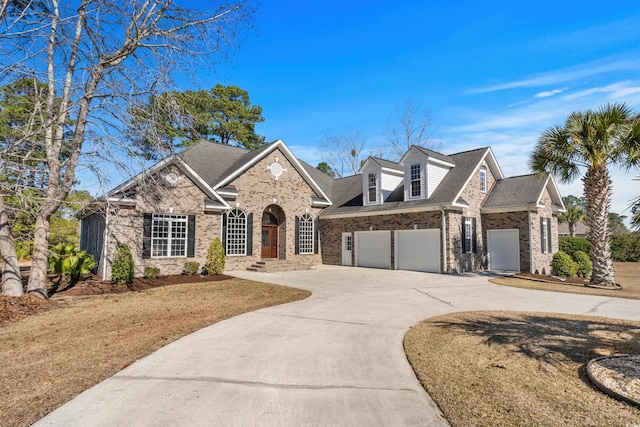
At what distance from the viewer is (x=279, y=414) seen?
3.55 metres

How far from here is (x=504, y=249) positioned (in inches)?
739

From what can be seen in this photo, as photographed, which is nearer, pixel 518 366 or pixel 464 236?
pixel 518 366

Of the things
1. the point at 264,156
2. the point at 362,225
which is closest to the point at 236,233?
the point at 264,156

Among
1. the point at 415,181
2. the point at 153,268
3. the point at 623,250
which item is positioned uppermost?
the point at 415,181

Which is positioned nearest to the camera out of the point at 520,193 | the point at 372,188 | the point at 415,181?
the point at 415,181

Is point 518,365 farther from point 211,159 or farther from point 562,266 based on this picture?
point 211,159

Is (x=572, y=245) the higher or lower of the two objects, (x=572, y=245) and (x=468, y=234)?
the lower

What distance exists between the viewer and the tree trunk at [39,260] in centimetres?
991

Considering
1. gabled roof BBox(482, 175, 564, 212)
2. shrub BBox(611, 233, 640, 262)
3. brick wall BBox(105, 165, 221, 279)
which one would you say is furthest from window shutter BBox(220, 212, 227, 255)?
shrub BBox(611, 233, 640, 262)

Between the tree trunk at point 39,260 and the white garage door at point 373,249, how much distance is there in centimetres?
1519

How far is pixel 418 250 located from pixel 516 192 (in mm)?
6782

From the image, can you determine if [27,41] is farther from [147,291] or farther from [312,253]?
[312,253]

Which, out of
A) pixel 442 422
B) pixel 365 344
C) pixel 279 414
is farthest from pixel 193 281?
pixel 442 422

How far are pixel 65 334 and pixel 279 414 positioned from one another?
5.53m
